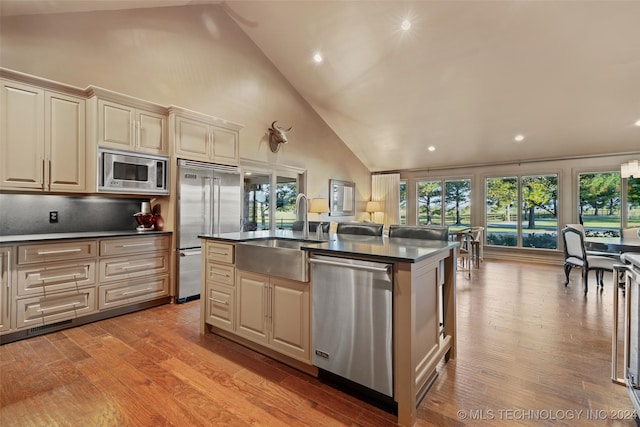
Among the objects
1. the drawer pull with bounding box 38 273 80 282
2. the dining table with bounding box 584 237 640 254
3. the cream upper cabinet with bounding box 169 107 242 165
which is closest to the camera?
the drawer pull with bounding box 38 273 80 282

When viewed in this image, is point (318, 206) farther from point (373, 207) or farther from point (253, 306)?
point (253, 306)

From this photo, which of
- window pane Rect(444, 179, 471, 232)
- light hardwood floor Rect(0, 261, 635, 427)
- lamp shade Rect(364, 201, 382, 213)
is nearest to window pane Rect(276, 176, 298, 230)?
lamp shade Rect(364, 201, 382, 213)

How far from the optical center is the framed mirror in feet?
22.6

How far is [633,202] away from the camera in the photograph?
568 cm

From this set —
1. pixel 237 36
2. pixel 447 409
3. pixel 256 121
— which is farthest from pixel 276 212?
pixel 447 409

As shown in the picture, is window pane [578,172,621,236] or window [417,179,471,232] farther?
window [417,179,471,232]

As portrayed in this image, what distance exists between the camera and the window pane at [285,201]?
569 centimetres

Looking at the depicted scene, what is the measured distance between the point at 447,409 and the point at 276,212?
14.2ft

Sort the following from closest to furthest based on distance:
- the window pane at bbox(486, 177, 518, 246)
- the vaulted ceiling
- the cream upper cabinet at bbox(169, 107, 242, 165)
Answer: the vaulted ceiling, the cream upper cabinet at bbox(169, 107, 242, 165), the window pane at bbox(486, 177, 518, 246)

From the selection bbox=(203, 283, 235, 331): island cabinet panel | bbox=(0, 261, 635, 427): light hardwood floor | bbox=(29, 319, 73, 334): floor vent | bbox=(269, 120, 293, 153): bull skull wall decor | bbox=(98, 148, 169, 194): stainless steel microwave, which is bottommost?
bbox=(0, 261, 635, 427): light hardwood floor

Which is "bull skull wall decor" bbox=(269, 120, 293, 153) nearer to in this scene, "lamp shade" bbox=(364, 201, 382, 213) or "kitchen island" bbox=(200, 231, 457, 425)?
"kitchen island" bbox=(200, 231, 457, 425)

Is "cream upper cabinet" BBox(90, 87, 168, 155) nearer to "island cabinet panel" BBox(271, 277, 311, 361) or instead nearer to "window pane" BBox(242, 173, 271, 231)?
"window pane" BBox(242, 173, 271, 231)

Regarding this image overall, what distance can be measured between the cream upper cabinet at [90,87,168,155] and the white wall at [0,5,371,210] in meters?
0.39

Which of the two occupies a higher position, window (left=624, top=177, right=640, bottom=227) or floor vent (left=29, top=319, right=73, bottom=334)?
window (left=624, top=177, right=640, bottom=227)
